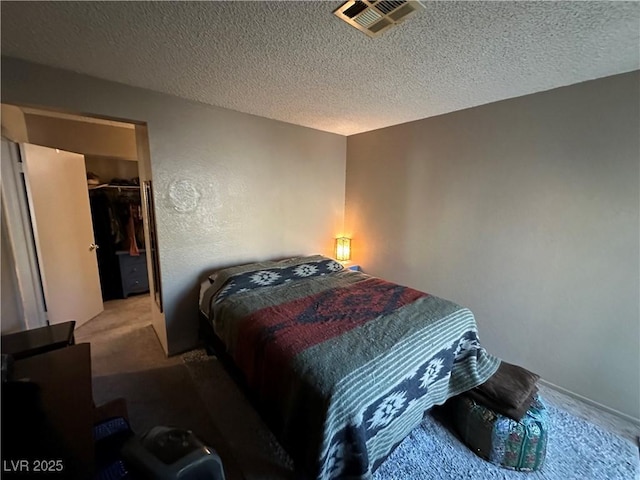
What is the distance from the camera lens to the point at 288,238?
10.4ft

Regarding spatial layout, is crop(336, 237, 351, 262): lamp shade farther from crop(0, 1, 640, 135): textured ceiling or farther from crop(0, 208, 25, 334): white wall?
crop(0, 208, 25, 334): white wall

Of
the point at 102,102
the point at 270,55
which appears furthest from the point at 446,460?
the point at 102,102

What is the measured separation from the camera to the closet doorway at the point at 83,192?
2.44 meters

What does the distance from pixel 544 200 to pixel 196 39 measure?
2.61 meters

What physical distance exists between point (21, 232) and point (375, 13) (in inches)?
121

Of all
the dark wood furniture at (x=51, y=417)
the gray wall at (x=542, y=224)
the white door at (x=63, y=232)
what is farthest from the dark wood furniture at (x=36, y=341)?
the gray wall at (x=542, y=224)

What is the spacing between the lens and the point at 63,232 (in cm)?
278

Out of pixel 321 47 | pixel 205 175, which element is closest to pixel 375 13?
pixel 321 47

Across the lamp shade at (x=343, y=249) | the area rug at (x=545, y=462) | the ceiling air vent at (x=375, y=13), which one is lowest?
the area rug at (x=545, y=462)

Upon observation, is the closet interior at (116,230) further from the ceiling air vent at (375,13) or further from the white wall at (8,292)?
the ceiling air vent at (375,13)

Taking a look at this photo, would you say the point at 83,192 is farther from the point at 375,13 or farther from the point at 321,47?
the point at 375,13

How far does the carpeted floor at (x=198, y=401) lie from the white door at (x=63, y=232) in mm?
441

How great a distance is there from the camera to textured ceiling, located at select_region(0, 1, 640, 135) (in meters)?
1.19

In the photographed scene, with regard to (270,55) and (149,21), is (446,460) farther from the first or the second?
(149,21)
